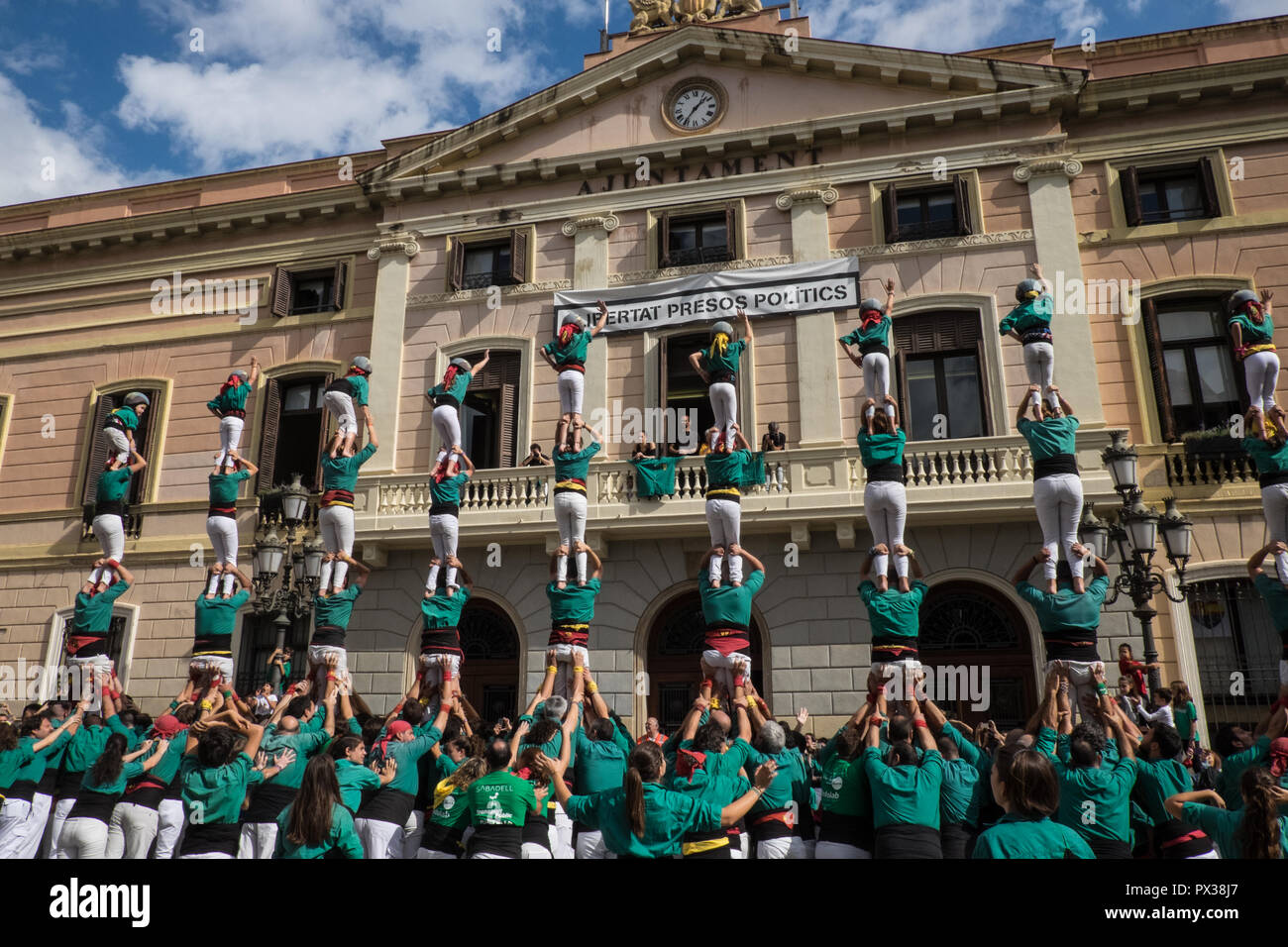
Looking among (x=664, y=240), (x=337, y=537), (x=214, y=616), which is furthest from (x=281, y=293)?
(x=337, y=537)

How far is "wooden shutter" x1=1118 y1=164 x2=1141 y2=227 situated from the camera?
53.2 feet

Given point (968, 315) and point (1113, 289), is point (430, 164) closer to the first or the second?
point (968, 315)

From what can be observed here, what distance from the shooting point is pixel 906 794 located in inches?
213

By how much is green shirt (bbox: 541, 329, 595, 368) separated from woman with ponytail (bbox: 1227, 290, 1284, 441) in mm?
7505

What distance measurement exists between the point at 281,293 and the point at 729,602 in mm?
14676

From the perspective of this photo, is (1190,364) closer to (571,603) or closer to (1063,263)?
(1063,263)

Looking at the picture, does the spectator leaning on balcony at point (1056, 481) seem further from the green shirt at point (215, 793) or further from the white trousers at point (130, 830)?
the white trousers at point (130, 830)

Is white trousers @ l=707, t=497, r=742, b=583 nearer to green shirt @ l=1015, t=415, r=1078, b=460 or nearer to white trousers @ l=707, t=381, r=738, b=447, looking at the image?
white trousers @ l=707, t=381, r=738, b=447

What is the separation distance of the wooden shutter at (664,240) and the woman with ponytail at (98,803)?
530 inches

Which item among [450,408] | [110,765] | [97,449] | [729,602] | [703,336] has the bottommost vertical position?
[110,765]

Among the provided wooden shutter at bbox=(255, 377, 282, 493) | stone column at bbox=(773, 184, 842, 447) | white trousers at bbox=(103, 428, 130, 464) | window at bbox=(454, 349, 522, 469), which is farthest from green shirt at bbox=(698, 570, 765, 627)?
wooden shutter at bbox=(255, 377, 282, 493)

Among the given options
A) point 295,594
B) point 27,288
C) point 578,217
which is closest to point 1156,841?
point 295,594

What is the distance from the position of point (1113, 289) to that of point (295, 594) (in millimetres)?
15117

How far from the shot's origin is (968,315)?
16.5m
